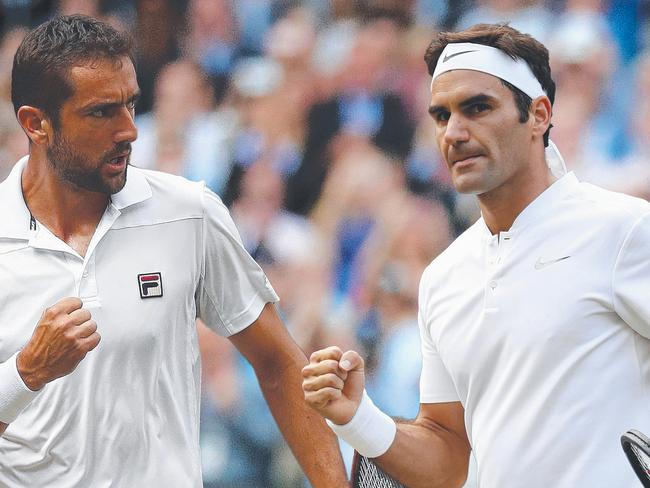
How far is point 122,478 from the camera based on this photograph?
10.6 feet

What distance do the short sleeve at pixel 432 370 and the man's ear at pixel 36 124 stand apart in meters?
1.12

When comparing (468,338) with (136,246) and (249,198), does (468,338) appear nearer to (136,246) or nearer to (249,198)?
(136,246)

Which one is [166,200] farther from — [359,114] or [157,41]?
[157,41]

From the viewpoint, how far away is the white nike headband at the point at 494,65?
3.35 metres

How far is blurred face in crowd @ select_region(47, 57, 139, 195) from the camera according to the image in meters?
3.27

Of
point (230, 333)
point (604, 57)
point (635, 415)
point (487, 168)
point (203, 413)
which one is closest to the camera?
point (635, 415)

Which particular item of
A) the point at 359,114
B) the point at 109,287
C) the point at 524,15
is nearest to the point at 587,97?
the point at 524,15

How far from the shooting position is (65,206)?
3.39 m

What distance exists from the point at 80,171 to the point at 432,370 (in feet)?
3.66

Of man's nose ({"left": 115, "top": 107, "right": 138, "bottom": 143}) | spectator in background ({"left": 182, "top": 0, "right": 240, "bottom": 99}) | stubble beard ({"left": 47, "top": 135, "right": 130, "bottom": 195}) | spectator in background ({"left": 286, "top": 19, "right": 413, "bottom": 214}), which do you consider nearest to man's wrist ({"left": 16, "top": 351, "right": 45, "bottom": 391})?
stubble beard ({"left": 47, "top": 135, "right": 130, "bottom": 195})

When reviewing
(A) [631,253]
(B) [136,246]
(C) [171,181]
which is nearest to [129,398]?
(B) [136,246]

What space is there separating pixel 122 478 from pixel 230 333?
0.50m

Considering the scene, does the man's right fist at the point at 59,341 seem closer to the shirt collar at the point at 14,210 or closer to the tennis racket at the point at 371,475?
the shirt collar at the point at 14,210

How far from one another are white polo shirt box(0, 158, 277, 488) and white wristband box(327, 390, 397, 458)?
1.38 feet
